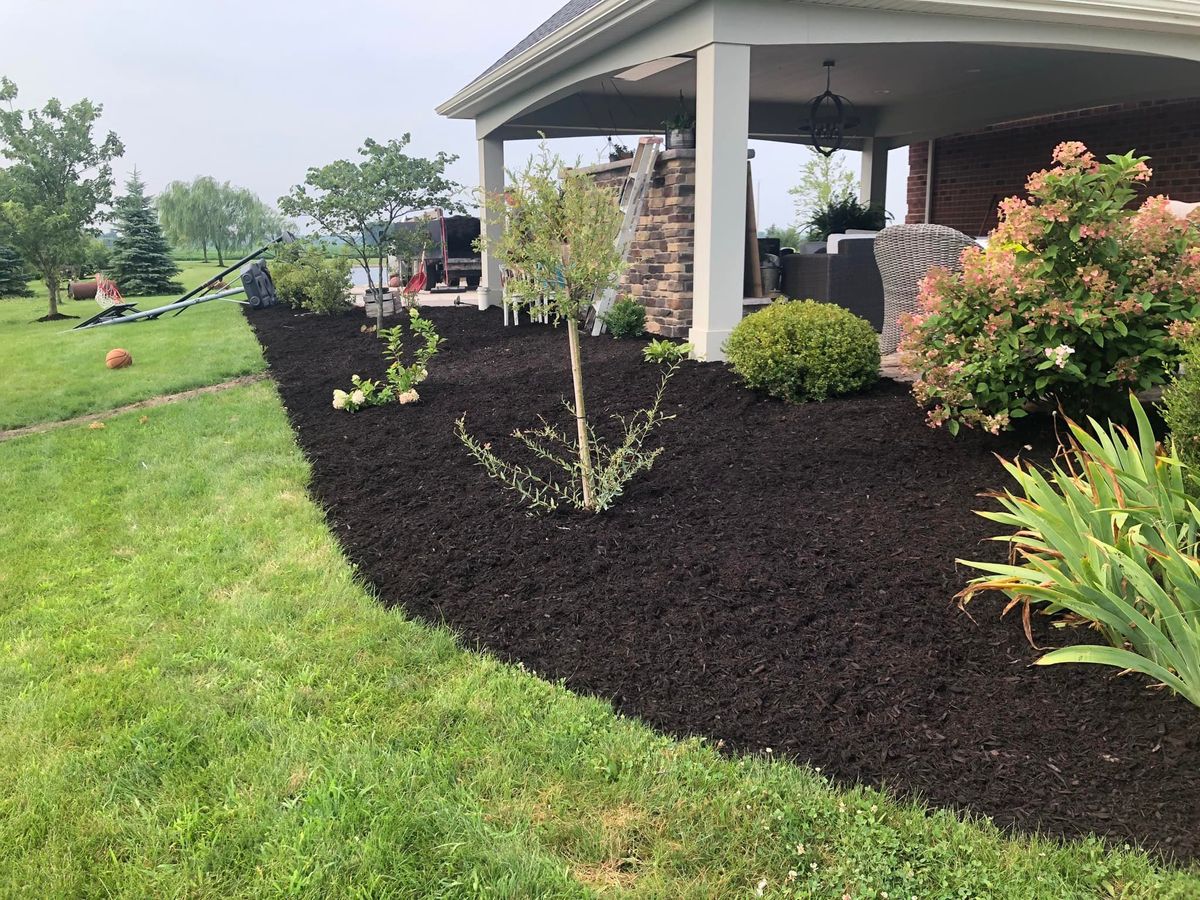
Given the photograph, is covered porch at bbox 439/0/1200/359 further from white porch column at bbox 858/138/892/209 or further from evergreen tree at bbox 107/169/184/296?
evergreen tree at bbox 107/169/184/296

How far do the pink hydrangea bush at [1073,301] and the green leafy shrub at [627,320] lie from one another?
4173 millimetres

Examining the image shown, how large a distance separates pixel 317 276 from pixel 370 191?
8.57 feet

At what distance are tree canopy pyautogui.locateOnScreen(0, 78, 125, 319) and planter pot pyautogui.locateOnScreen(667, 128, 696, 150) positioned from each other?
46.4 ft

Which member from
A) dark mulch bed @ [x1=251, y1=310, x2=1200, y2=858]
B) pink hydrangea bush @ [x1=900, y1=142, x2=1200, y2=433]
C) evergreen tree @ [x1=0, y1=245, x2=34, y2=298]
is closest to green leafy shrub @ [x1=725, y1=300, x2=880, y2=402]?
dark mulch bed @ [x1=251, y1=310, x2=1200, y2=858]

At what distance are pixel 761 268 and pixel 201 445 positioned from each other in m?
5.61

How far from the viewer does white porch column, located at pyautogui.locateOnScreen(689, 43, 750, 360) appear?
6.25 metres

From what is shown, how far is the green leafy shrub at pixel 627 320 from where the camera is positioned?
26.2ft

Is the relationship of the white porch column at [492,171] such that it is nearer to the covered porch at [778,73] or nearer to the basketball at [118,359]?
the covered porch at [778,73]

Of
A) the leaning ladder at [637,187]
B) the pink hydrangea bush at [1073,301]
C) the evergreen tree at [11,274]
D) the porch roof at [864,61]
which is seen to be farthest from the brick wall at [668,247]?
the evergreen tree at [11,274]

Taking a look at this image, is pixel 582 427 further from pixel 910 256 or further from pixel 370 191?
pixel 370 191

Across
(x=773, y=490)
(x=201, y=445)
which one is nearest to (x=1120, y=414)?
(x=773, y=490)

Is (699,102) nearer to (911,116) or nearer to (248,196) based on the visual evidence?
(911,116)

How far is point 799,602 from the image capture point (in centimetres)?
296

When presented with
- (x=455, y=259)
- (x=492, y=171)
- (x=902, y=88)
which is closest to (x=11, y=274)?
(x=455, y=259)
